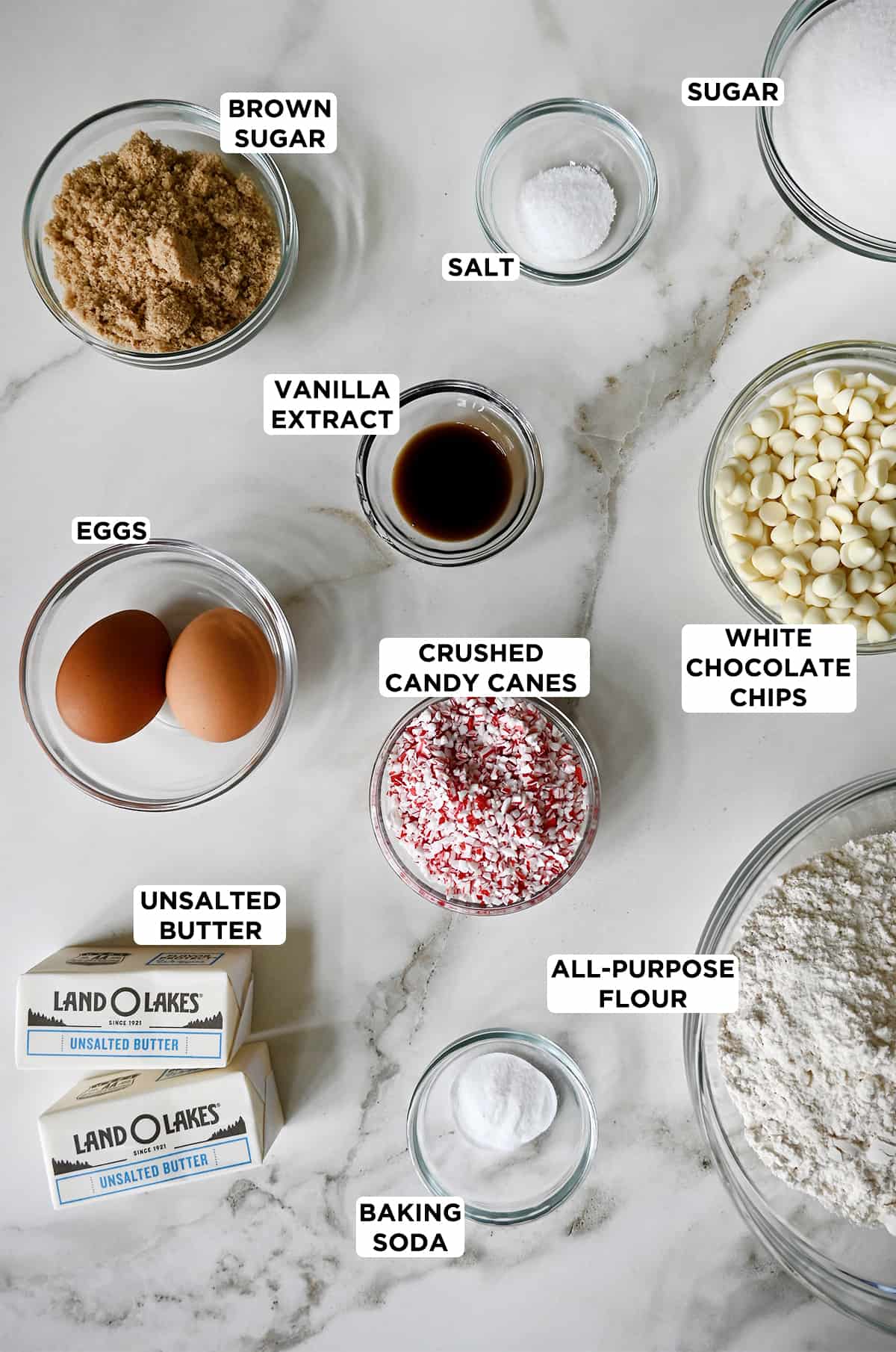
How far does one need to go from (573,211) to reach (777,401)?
43cm

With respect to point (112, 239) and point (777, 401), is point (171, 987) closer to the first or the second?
point (112, 239)

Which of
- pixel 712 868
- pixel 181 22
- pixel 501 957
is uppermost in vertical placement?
pixel 181 22

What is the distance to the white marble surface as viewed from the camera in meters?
1.34

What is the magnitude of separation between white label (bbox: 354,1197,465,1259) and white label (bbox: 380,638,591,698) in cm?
81

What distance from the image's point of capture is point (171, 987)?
3.98ft

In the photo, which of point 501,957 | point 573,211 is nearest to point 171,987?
point 501,957

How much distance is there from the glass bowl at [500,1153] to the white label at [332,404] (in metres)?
0.96

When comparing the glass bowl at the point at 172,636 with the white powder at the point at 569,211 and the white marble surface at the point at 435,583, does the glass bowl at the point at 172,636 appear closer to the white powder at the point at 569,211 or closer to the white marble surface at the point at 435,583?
the white marble surface at the point at 435,583

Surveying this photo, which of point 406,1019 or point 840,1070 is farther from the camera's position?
point 406,1019

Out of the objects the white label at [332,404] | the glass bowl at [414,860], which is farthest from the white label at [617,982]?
the white label at [332,404]

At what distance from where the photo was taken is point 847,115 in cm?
125

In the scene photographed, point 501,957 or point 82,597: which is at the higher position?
point 82,597

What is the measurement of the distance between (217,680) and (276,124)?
88 cm

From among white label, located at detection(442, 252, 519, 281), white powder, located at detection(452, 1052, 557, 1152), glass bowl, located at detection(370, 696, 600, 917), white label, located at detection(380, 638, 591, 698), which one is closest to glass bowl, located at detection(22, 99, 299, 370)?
white label, located at detection(442, 252, 519, 281)
